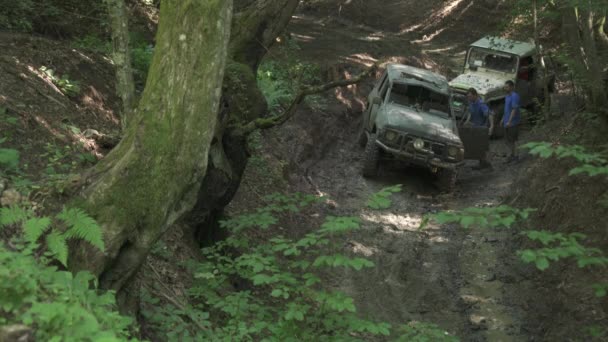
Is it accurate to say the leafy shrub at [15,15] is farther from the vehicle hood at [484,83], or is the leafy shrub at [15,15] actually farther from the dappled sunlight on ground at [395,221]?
the vehicle hood at [484,83]

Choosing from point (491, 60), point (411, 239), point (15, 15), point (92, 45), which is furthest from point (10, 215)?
point (491, 60)

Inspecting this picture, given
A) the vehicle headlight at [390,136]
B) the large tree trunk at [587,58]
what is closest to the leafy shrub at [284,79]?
the vehicle headlight at [390,136]

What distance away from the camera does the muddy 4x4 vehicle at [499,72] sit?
1532 centimetres

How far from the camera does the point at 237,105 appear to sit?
750 centimetres

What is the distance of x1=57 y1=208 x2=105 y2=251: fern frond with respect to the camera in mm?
3738

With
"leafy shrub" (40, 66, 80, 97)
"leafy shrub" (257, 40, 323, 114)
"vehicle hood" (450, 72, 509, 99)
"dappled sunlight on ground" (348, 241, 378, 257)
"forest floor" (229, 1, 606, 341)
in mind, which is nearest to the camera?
"forest floor" (229, 1, 606, 341)

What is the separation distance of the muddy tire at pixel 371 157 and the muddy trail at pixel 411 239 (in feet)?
0.74

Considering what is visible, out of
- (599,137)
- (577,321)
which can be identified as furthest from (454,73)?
(577,321)

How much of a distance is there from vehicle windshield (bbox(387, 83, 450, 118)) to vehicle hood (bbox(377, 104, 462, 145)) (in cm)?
22

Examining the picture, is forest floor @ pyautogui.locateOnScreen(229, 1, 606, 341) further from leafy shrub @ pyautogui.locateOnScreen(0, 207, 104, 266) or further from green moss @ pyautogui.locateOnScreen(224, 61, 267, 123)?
leafy shrub @ pyautogui.locateOnScreen(0, 207, 104, 266)

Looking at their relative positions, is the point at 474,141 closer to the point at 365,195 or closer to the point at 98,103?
the point at 365,195

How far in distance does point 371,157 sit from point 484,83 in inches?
196

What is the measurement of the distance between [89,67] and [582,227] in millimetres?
7009

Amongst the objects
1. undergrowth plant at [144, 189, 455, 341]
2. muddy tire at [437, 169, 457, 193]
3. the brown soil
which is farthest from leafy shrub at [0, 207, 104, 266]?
muddy tire at [437, 169, 457, 193]
